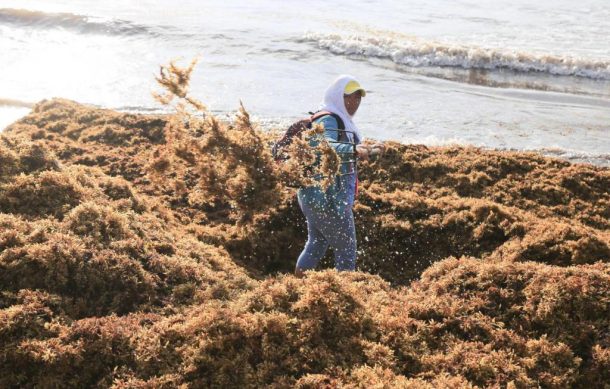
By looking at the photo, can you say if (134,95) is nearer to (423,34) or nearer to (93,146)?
(93,146)

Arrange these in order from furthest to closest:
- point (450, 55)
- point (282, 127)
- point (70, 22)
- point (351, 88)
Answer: point (70, 22)
point (450, 55)
point (282, 127)
point (351, 88)

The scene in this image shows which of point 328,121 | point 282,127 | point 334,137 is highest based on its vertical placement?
point 328,121

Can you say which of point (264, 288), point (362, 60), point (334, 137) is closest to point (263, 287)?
point (264, 288)

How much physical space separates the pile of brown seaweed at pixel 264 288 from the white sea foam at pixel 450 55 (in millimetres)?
11623

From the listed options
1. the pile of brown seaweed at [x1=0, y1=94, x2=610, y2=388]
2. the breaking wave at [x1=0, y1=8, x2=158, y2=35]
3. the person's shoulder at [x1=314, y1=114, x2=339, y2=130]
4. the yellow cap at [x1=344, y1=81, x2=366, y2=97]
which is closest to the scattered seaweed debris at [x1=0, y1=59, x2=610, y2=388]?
the pile of brown seaweed at [x1=0, y1=94, x2=610, y2=388]

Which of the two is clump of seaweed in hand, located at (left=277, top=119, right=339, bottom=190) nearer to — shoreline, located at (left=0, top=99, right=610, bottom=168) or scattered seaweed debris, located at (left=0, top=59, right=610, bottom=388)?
scattered seaweed debris, located at (left=0, top=59, right=610, bottom=388)

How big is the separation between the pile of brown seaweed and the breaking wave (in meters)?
17.4

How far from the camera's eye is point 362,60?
18797 mm

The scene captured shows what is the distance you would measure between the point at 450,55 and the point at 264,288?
54.0ft

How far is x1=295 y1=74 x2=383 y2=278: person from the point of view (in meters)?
4.93

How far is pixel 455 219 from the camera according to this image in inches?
262

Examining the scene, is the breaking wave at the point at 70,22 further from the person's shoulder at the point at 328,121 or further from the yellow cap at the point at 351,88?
the person's shoulder at the point at 328,121

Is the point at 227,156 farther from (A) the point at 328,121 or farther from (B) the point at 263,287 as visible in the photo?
(B) the point at 263,287

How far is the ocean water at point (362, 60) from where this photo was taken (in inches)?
477
